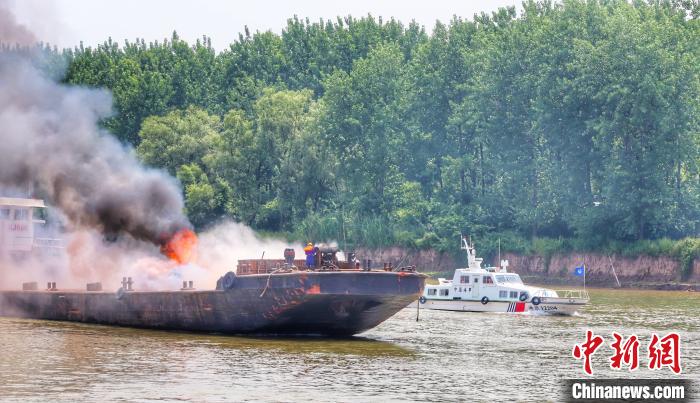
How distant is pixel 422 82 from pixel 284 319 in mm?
92027

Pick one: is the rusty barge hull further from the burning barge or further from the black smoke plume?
the black smoke plume

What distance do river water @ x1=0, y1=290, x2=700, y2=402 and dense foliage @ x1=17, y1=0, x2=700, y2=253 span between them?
51598mm

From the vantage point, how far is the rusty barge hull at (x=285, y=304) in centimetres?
6053

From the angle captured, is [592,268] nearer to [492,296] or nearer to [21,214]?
[492,296]

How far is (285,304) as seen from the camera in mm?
61188

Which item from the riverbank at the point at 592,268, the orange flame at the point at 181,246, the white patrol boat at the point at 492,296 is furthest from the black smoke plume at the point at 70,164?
the riverbank at the point at 592,268

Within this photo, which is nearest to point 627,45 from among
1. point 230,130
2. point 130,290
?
point 230,130

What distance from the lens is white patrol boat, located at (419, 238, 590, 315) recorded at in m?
85.6

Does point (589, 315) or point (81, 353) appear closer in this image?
point (81, 353)

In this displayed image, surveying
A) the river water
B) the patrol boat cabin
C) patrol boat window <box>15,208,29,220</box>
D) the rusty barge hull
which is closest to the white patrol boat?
the river water

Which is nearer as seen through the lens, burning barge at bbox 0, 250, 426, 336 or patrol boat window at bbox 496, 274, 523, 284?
burning barge at bbox 0, 250, 426, 336

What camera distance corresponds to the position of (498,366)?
181 ft

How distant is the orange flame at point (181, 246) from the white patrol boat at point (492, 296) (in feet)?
66.0

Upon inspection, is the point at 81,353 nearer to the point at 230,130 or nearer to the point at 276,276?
the point at 276,276
